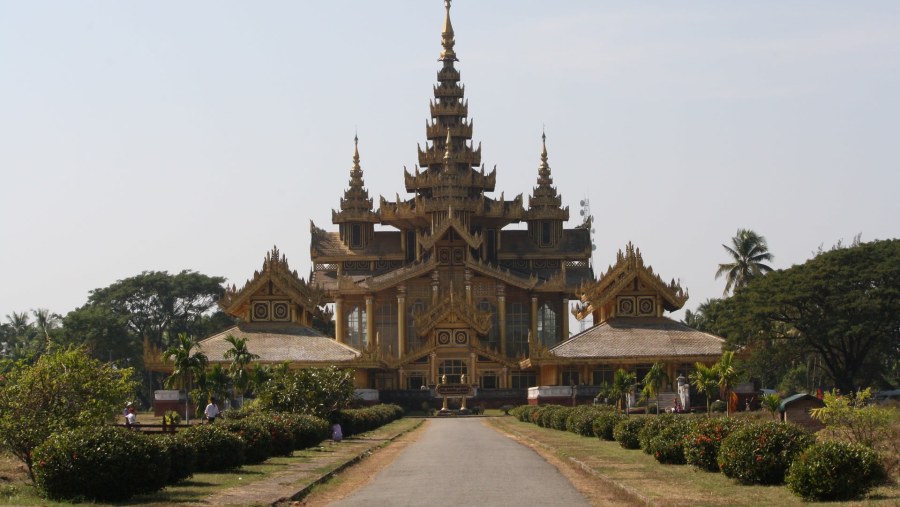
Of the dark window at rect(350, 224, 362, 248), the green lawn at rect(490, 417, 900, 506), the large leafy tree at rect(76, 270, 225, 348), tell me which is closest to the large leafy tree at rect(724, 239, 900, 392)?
the green lawn at rect(490, 417, 900, 506)

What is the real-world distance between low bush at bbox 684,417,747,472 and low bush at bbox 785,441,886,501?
215 inches

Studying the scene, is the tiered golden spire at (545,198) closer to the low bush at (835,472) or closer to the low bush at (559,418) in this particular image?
the low bush at (559,418)

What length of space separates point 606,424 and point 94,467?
21.9m

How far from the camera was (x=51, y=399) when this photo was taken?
1077 inches

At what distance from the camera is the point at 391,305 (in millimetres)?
91125

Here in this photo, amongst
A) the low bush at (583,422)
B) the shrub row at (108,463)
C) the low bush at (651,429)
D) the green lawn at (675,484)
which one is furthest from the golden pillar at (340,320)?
the shrub row at (108,463)

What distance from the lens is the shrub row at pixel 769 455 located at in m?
20.2

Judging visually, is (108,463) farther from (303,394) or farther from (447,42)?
(447,42)

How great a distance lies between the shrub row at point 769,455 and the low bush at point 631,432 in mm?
2663

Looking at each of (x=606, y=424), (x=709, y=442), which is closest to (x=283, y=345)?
(x=606, y=424)

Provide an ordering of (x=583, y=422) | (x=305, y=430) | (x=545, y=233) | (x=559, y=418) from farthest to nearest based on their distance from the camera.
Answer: (x=545, y=233) → (x=559, y=418) → (x=583, y=422) → (x=305, y=430)

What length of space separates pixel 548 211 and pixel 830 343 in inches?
1392

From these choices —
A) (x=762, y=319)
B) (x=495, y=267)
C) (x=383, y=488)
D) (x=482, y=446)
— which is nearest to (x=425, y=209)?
(x=495, y=267)

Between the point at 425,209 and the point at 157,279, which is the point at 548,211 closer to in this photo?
the point at 425,209
